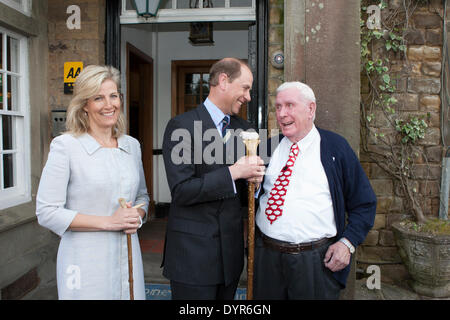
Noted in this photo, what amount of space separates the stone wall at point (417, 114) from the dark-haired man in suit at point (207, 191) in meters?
2.59

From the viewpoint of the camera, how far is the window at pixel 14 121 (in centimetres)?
395

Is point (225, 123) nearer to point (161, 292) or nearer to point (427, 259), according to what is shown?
point (161, 292)

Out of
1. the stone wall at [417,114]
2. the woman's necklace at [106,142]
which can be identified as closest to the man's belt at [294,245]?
the woman's necklace at [106,142]

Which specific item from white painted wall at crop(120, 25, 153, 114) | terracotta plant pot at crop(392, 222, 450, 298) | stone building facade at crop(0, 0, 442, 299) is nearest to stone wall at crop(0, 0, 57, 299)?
stone building facade at crop(0, 0, 442, 299)

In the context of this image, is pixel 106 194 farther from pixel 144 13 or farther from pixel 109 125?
pixel 144 13

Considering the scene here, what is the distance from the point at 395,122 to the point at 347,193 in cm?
236

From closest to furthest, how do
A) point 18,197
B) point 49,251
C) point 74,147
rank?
point 74,147
point 18,197
point 49,251

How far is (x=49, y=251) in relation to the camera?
4391mm

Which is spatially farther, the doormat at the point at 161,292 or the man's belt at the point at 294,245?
the doormat at the point at 161,292

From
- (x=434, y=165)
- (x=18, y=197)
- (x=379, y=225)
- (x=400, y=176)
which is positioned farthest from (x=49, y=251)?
(x=434, y=165)

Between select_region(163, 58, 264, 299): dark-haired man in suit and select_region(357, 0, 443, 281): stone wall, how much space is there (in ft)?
8.51

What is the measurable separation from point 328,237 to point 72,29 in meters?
3.75

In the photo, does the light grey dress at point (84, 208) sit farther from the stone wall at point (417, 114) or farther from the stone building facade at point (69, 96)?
the stone wall at point (417, 114)

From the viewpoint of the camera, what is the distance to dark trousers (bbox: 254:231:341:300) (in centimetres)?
210
